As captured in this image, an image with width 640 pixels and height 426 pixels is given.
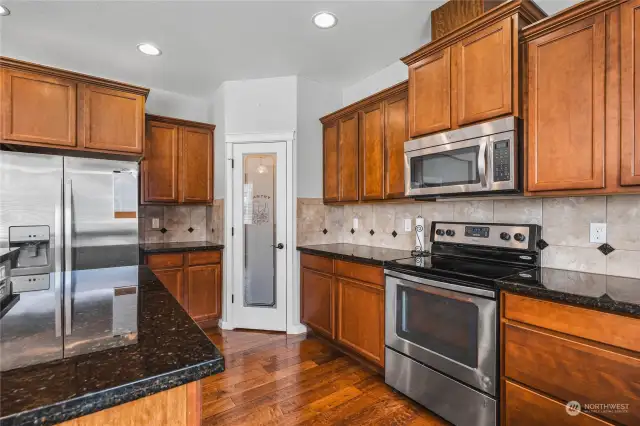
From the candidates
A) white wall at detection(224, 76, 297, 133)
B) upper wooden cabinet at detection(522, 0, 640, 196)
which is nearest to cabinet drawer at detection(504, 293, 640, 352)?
upper wooden cabinet at detection(522, 0, 640, 196)

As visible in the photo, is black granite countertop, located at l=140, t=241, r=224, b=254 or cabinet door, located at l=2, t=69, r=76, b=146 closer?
cabinet door, located at l=2, t=69, r=76, b=146

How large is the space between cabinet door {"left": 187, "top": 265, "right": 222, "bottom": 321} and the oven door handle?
2.11 m

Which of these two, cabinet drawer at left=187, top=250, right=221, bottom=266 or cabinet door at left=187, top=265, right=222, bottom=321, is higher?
cabinet drawer at left=187, top=250, right=221, bottom=266

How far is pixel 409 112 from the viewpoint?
2.43 meters

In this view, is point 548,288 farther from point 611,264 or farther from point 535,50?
point 535,50

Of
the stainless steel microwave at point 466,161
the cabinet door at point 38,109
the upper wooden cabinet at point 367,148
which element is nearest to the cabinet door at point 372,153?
the upper wooden cabinet at point 367,148

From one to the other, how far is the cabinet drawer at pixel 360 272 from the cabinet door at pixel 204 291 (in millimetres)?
1536

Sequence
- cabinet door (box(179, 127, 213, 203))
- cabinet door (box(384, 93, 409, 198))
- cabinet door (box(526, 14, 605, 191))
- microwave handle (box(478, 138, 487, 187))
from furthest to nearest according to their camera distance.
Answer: cabinet door (box(179, 127, 213, 203)) → cabinet door (box(384, 93, 409, 198)) → microwave handle (box(478, 138, 487, 187)) → cabinet door (box(526, 14, 605, 191))

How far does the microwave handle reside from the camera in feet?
6.36

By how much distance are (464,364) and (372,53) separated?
2638 mm

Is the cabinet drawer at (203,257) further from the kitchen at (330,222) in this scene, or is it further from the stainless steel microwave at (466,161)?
the stainless steel microwave at (466,161)

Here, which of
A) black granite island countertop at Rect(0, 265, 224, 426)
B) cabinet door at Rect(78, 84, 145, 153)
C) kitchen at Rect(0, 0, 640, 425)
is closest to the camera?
black granite island countertop at Rect(0, 265, 224, 426)

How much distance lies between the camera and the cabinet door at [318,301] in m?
2.98

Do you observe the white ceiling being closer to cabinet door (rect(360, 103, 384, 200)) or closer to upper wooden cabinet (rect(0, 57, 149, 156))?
upper wooden cabinet (rect(0, 57, 149, 156))
